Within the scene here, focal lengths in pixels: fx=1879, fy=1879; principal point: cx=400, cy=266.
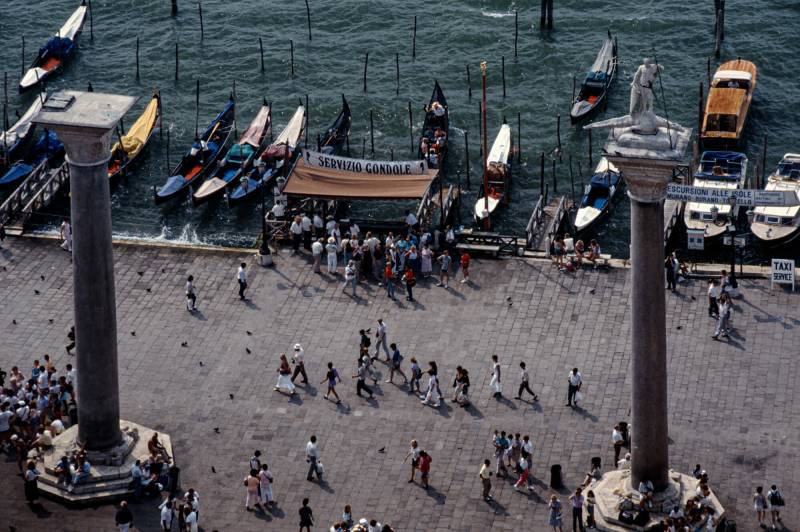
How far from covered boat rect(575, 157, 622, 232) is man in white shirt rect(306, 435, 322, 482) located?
1136 inches

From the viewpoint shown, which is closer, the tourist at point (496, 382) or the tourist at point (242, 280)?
the tourist at point (496, 382)

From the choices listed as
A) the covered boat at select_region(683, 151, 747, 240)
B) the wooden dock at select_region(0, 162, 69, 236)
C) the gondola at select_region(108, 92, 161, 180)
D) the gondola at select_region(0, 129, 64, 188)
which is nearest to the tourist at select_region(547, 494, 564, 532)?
the covered boat at select_region(683, 151, 747, 240)

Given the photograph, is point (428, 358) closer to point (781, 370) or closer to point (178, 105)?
point (781, 370)

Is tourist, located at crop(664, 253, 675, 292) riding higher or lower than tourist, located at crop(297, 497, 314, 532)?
higher

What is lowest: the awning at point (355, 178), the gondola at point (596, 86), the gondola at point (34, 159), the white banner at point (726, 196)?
the gondola at point (34, 159)

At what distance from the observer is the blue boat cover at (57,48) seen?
12131 cm

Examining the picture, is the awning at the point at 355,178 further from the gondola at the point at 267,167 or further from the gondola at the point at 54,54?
the gondola at the point at 54,54

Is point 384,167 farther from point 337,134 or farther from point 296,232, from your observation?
point 337,134

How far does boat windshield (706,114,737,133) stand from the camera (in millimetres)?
104750

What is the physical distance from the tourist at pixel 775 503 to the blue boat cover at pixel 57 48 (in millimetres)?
67298

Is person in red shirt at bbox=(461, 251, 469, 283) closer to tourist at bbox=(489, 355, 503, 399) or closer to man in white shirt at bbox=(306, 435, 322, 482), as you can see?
tourist at bbox=(489, 355, 503, 399)

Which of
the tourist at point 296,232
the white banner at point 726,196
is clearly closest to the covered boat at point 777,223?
the white banner at point 726,196

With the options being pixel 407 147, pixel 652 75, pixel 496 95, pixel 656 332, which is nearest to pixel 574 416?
pixel 656 332

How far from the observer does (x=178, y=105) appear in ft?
379
